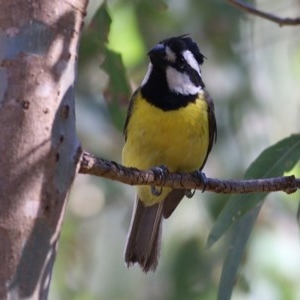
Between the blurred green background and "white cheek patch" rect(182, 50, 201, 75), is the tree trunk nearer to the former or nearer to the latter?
"white cheek patch" rect(182, 50, 201, 75)

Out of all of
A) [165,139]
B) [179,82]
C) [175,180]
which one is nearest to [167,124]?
[165,139]

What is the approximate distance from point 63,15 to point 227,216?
2.76 feet

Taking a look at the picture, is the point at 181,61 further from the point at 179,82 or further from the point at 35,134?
the point at 35,134

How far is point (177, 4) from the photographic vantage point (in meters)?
3.77

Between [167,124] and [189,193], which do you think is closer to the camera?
[167,124]

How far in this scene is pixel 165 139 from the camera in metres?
2.42

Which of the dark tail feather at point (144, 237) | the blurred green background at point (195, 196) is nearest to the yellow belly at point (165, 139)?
the dark tail feather at point (144, 237)

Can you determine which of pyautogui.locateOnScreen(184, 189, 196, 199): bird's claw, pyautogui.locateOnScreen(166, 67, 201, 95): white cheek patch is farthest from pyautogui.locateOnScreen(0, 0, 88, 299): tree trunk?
pyautogui.locateOnScreen(184, 189, 196, 199): bird's claw

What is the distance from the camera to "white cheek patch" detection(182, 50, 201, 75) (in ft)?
8.36

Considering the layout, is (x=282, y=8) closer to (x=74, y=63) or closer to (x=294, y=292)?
(x=294, y=292)

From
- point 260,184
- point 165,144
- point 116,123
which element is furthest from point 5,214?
point 116,123

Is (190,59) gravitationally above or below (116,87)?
above

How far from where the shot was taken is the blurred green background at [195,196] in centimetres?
340

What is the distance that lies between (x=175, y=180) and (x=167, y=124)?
398 mm
